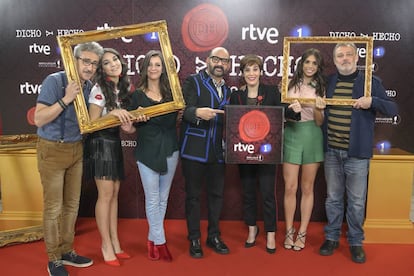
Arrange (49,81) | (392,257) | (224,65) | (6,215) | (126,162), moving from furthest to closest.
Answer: (126,162)
(6,215)
(392,257)
(224,65)
(49,81)

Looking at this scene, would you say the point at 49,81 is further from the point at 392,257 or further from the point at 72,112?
the point at 392,257

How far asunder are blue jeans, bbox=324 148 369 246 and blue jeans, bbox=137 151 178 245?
124 cm

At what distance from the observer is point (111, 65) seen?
2.61 m

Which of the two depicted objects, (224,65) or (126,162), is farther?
(126,162)

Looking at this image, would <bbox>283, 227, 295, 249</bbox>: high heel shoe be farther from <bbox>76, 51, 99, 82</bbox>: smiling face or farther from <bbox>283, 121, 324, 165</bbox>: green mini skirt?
<bbox>76, 51, 99, 82</bbox>: smiling face

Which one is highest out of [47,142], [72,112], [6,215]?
[72,112]

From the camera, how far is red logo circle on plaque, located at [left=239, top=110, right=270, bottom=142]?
2.80 metres

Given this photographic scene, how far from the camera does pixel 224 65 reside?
112 inches

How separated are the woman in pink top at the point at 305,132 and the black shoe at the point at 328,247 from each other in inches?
6.5

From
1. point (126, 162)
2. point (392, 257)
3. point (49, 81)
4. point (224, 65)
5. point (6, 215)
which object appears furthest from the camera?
point (126, 162)

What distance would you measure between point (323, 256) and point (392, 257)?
0.55m

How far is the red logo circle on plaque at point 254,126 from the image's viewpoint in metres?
2.80

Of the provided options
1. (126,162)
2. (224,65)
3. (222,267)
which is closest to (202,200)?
(126,162)

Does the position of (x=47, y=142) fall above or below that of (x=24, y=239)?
above
